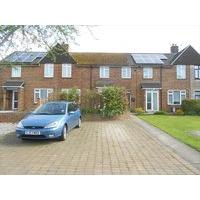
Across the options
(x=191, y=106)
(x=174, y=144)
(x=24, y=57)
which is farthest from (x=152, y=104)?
(x=24, y=57)

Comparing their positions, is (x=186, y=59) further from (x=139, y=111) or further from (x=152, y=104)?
(x=139, y=111)

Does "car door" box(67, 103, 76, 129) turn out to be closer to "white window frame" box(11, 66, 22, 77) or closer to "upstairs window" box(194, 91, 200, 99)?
"white window frame" box(11, 66, 22, 77)

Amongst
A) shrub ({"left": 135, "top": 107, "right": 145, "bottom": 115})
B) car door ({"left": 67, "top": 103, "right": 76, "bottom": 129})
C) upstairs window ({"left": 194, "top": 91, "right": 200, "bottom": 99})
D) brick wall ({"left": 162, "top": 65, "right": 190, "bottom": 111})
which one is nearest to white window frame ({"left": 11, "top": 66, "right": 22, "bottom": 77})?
car door ({"left": 67, "top": 103, "right": 76, "bottom": 129})

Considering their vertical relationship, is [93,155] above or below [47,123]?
below

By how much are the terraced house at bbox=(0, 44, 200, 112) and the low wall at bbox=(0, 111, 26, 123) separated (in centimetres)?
25

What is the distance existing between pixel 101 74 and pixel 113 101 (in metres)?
2.22

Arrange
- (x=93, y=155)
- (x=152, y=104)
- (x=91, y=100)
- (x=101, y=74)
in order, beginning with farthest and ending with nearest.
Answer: (x=91, y=100), (x=101, y=74), (x=152, y=104), (x=93, y=155)

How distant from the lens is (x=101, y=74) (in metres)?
14.0

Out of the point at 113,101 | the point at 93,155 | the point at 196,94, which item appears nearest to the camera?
the point at 93,155

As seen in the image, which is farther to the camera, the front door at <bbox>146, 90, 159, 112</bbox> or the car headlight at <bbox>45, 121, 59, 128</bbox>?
the front door at <bbox>146, 90, 159, 112</bbox>

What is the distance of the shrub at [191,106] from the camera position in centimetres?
1225

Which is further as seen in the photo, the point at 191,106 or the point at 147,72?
the point at 191,106

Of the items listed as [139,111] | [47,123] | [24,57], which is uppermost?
[24,57]

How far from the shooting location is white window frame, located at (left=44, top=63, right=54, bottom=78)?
12.1m
